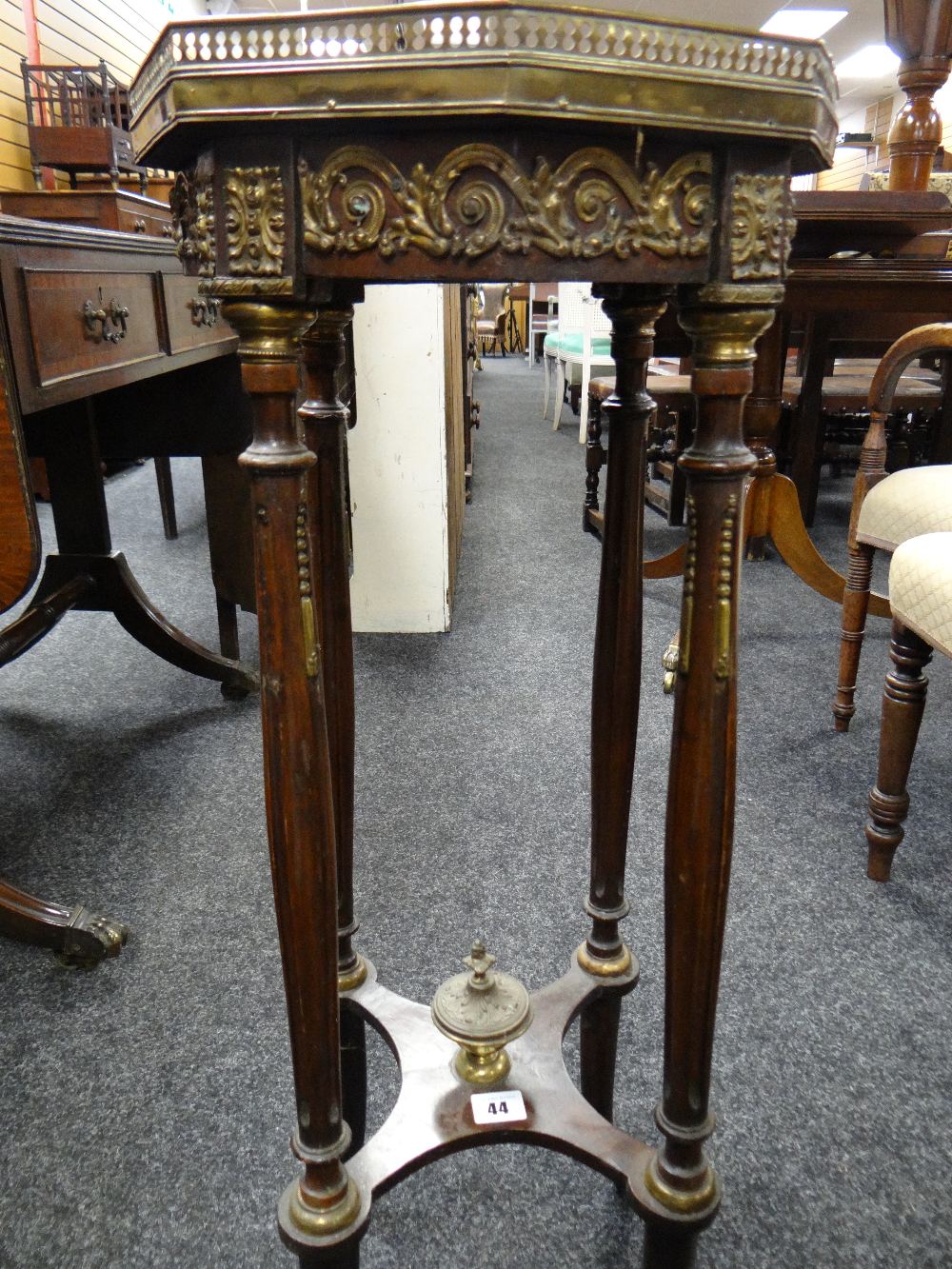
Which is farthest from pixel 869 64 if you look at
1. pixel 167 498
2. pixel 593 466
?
pixel 167 498

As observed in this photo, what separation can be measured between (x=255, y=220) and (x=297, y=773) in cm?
33

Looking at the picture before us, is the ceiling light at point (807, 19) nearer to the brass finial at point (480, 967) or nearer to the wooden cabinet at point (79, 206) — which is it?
the wooden cabinet at point (79, 206)

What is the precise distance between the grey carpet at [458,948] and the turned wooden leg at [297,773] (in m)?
0.22

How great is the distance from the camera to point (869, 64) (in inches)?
448

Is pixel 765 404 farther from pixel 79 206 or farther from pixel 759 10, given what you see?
pixel 759 10

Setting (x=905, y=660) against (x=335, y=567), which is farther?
(x=905, y=660)

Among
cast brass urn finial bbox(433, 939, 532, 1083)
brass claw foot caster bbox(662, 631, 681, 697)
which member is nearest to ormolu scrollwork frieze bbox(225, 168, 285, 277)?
cast brass urn finial bbox(433, 939, 532, 1083)

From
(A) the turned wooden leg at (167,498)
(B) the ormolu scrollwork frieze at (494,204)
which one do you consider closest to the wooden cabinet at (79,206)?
(A) the turned wooden leg at (167,498)

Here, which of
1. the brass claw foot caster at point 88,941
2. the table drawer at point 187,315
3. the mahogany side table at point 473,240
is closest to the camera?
the mahogany side table at point 473,240

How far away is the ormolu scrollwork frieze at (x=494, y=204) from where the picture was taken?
491mm

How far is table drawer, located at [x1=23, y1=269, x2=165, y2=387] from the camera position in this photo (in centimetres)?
109

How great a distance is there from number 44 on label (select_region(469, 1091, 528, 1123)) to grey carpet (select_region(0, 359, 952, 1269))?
0.55ft

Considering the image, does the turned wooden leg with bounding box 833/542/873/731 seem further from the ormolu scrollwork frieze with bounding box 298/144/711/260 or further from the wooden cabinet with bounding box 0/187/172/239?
the wooden cabinet with bounding box 0/187/172/239

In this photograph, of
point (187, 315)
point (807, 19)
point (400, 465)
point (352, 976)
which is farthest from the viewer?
point (807, 19)
